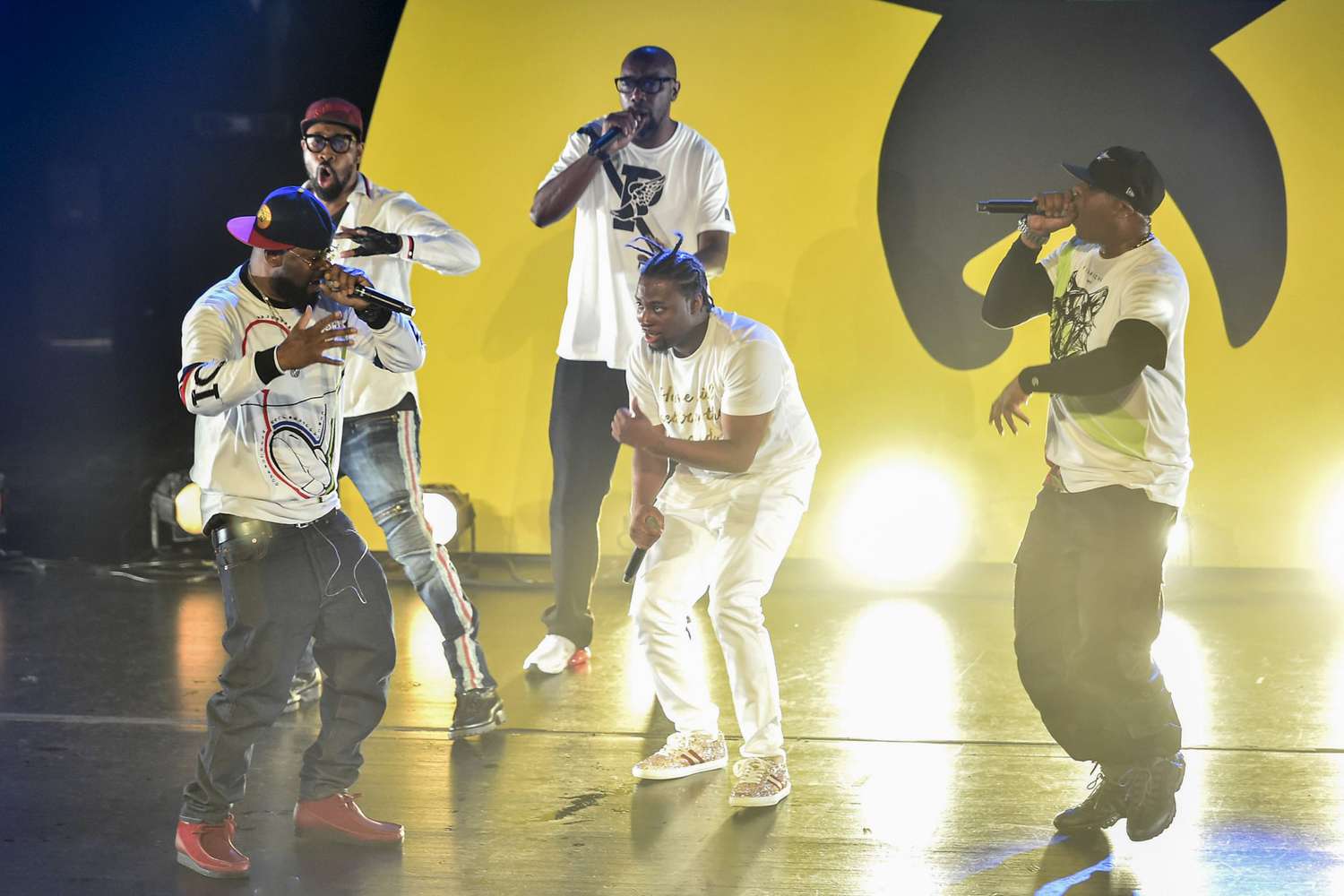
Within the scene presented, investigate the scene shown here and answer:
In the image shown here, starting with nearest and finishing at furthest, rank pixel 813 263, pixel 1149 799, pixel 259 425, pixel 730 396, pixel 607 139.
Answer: pixel 259 425 → pixel 1149 799 → pixel 730 396 → pixel 607 139 → pixel 813 263

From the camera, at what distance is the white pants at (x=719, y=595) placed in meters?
4.02

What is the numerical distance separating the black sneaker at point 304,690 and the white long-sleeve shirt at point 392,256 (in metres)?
0.99

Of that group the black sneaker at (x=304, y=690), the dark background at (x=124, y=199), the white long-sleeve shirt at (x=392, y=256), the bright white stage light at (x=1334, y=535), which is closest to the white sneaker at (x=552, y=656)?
the black sneaker at (x=304, y=690)

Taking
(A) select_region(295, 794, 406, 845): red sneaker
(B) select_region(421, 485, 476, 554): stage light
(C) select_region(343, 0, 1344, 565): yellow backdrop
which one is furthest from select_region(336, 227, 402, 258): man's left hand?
(C) select_region(343, 0, 1344, 565): yellow backdrop

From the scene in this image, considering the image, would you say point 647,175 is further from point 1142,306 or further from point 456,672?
point 1142,306

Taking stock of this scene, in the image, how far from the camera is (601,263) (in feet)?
17.6

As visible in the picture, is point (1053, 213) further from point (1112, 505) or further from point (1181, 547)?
point (1181, 547)

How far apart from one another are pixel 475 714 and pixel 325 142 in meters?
1.84

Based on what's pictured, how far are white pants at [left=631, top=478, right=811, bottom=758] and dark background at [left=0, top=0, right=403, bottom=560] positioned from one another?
3.83 m

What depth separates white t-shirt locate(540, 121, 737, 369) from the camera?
17.4ft

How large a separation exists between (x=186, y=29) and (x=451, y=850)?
495 cm

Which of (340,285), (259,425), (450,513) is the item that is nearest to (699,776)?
(259,425)

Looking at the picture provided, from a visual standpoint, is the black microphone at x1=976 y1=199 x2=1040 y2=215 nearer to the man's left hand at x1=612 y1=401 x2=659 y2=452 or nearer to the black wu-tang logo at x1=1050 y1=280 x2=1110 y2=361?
the black wu-tang logo at x1=1050 y1=280 x2=1110 y2=361

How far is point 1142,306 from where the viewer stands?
351cm
